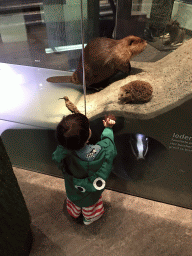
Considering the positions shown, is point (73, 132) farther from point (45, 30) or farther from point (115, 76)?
point (45, 30)

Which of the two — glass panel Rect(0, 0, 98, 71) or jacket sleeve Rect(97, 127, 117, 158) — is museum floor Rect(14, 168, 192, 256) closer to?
jacket sleeve Rect(97, 127, 117, 158)

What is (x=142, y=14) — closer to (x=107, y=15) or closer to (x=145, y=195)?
(x=107, y=15)

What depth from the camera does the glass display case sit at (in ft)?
2.65

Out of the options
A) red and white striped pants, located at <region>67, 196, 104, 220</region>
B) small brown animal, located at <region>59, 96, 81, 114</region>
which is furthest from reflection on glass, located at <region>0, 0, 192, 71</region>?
red and white striped pants, located at <region>67, 196, 104, 220</region>

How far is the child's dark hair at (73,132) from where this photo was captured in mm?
884

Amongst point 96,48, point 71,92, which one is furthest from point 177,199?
point 96,48

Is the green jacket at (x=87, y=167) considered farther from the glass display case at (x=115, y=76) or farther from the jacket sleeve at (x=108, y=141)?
the glass display case at (x=115, y=76)

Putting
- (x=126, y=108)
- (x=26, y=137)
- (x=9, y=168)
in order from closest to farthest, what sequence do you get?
(x=9, y=168)
(x=126, y=108)
(x=26, y=137)

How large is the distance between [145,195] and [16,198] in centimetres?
88

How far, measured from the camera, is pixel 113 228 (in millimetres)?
1245

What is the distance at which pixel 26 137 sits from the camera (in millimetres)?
1515

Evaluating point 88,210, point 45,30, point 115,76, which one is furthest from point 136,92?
point 88,210

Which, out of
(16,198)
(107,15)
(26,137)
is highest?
(107,15)

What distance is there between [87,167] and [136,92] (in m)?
0.43
